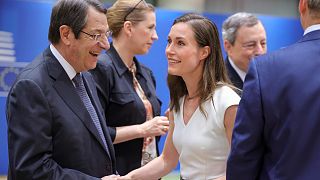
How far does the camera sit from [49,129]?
2162mm

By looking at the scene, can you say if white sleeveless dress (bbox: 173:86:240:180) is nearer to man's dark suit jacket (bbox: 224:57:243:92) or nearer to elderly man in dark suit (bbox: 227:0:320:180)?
elderly man in dark suit (bbox: 227:0:320:180)


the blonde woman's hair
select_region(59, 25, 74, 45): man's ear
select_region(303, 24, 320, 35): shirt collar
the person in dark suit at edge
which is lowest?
the person in dark suit at edge

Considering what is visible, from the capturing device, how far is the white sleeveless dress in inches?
96.0

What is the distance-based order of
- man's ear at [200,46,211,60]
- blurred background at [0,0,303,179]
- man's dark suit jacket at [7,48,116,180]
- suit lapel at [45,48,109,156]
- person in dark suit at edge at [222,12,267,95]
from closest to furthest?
man's dark suit jacket at [7,48,116,180]
suit lapel at [45,48,109,156]
man's ear at [200,46,211,60]
person in dark suit at edge at [222,12,267,95]
blurred background at [0,0,303,179]

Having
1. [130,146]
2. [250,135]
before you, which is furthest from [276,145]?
[130,146]

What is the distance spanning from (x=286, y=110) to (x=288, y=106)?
0.05ft

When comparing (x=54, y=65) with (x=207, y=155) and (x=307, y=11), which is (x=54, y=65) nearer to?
(x=207, y=155)

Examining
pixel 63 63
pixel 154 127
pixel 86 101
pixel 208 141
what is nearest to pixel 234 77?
pixel 154 127

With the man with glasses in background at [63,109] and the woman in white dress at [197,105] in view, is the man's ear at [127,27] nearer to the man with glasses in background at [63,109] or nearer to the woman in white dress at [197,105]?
the woman in white dress at [197,105]

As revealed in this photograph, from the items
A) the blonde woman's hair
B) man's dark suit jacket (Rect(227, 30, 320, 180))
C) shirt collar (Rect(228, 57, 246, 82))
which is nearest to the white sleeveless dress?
man's dark suit jacket (Rect(227, 30, 320, 180))

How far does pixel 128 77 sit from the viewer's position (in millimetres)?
3408

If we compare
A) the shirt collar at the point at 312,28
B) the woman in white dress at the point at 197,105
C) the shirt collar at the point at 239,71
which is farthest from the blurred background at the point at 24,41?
the shirt collar at the point at 312,28

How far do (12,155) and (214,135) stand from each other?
2.90 ft

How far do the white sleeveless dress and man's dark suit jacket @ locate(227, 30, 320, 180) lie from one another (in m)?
0.51
